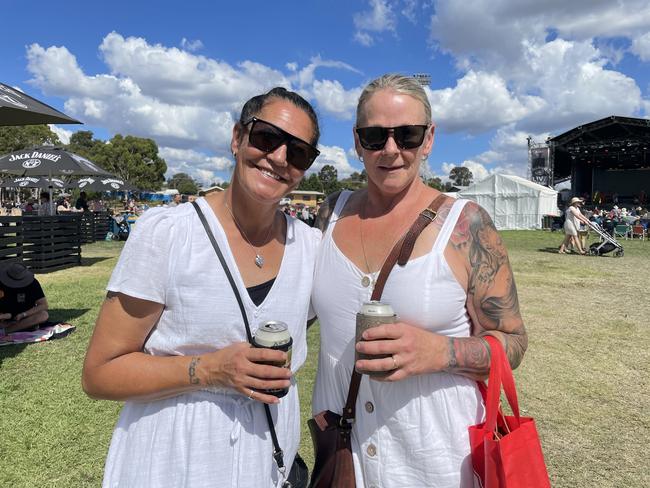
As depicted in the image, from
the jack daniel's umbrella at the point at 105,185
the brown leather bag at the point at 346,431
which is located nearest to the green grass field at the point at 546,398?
the brown leather bag at the point at 346,431

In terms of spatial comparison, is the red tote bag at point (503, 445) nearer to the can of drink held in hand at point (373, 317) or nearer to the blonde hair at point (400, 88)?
the can of drink held in hand at point (373, 317)

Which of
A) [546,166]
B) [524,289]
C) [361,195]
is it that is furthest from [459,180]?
[361,195]

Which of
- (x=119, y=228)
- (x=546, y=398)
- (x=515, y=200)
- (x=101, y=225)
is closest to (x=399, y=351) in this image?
(x=546, y=398)

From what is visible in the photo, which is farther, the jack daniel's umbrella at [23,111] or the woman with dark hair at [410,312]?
the jack daniel's umbrella at [23,111]

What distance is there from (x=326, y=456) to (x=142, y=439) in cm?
64

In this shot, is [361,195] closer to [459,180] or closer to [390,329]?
[390,329]

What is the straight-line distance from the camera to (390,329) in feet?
4.33

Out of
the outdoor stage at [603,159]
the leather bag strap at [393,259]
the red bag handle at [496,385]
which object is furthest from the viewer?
the outdoor stage at [603,159]

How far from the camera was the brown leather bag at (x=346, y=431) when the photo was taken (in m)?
1.56

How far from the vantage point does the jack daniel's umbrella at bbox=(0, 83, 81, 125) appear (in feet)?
17.8

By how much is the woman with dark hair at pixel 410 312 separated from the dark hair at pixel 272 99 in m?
0.20

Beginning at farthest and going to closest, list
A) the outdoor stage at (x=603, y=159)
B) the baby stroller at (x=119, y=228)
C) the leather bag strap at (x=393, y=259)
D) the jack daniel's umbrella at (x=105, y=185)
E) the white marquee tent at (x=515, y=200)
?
the outdoor stage at (x=603, y=159), the white marquee tent at (x=515, y=200), the jack daniel's umbrella at (x=105, y=185), the baby stroller at (x=119, y=228), the leather bag strap at (x=393, y=259)

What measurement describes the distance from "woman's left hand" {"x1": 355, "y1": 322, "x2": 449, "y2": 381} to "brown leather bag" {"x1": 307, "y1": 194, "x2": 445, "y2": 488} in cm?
22

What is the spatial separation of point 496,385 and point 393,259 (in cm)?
53
